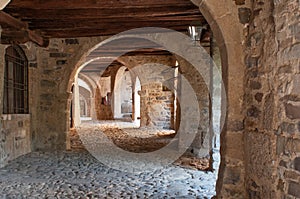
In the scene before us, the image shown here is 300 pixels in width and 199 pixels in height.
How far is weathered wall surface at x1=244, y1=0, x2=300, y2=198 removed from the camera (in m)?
1.56

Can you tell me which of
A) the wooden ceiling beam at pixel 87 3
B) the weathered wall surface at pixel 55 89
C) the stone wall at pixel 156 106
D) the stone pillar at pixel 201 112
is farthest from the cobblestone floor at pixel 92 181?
the stone wall at pixel 156 106

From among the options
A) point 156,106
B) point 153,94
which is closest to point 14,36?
point 153,94

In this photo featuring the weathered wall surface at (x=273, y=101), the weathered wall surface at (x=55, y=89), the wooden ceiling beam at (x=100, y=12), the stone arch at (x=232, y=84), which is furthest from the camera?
the weathered wall surface at (x=55, y=89)

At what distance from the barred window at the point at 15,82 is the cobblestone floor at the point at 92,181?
3.25ft

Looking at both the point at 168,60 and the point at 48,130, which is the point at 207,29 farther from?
the point at 168,60

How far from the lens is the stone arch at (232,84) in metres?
2.27

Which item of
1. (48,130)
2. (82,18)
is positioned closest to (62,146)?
(48,130)

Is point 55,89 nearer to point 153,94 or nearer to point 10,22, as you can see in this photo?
point 10,22

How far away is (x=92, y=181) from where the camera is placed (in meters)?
3.49

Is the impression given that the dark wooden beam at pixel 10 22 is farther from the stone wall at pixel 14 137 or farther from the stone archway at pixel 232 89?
the stone archway at pixel 232 89

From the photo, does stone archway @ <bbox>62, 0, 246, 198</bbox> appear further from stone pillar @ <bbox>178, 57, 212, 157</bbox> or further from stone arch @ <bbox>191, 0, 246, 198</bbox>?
stone pillar @ <bbox>178, 57, 212, 157</bbox>

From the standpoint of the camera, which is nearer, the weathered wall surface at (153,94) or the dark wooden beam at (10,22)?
the dark wooden beam at (10,22)

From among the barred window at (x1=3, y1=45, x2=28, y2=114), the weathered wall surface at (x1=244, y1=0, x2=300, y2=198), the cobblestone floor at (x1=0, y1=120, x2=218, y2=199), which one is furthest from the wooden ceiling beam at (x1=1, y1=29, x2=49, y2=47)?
the weathered wall surface at (x1=244, y1=0, x2=300, y2=198)

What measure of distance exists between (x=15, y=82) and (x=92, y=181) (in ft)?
8.78
